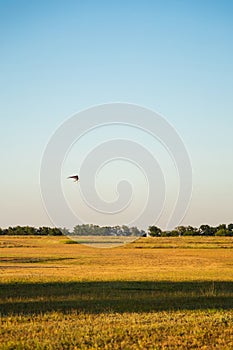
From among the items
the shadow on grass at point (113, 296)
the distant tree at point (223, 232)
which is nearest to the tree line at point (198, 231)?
the distant tree at point (223, 232)

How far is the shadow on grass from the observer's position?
22.7m

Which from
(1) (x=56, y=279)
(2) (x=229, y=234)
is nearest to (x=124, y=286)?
(1) (x=56, y=279)

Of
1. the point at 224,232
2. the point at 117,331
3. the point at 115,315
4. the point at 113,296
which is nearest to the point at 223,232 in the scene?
the point at 224,232

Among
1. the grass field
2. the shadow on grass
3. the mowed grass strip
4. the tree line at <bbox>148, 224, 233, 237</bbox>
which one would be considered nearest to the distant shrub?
the tree line at <bbox>148, 224, 233, 237</bbox>

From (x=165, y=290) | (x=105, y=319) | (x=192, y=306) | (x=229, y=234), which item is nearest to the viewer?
(x=105, y=319)

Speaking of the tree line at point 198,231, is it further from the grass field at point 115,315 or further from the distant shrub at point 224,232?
the grass field at point 115,315

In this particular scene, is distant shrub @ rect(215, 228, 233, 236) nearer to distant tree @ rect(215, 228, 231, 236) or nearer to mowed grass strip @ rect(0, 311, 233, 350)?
distant tree @ rect(215, 228, 231, 236)

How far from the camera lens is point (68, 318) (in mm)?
19562

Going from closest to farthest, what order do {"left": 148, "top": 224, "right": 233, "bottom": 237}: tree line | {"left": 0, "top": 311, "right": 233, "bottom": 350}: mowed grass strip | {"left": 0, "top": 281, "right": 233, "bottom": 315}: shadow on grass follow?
{"left": 0, "top": 311, "right": 233, "bottom": 350}: mowed grass strip < {"left": 0, "top": 281, "right": 233, "bottom": 315}: shadow on grass < {"left": 148, "top": 224, "right": 233, "bottom": 237}: tree line

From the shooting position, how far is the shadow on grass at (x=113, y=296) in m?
22.7

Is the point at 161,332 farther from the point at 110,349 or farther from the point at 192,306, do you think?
the point at 192,306

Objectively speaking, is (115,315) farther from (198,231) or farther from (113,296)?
(198,231)

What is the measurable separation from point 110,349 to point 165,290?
15.6 metres

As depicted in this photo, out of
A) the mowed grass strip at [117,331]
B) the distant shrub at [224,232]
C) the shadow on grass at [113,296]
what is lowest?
the mowed grass strip at [117,331]
